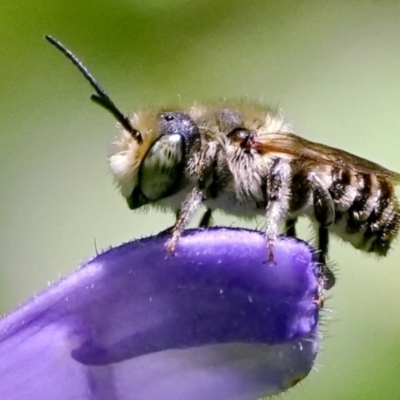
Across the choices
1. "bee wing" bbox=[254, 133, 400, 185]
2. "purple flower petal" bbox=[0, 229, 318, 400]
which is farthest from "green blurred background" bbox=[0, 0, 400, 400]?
"purple flower petal" bbox=[0, 229, 318, 400]

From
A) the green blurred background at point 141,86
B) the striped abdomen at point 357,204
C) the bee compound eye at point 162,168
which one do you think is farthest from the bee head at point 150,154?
the green blurred background at point 141,86

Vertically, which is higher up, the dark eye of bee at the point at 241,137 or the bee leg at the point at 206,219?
the dark eye of bee at the point at 241,137

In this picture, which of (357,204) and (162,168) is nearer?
(162,168)

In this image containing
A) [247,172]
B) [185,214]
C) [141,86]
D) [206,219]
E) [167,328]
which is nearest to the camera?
[167,328]

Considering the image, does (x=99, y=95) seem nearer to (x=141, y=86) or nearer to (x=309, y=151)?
(x=309, y=151)

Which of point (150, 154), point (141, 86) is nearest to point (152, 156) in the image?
point (150, 154)

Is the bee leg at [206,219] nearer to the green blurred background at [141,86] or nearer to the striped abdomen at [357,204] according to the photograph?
the striped abdomen at [357,204]

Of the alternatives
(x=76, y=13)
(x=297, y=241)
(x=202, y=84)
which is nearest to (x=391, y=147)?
(x=202, y=84)
